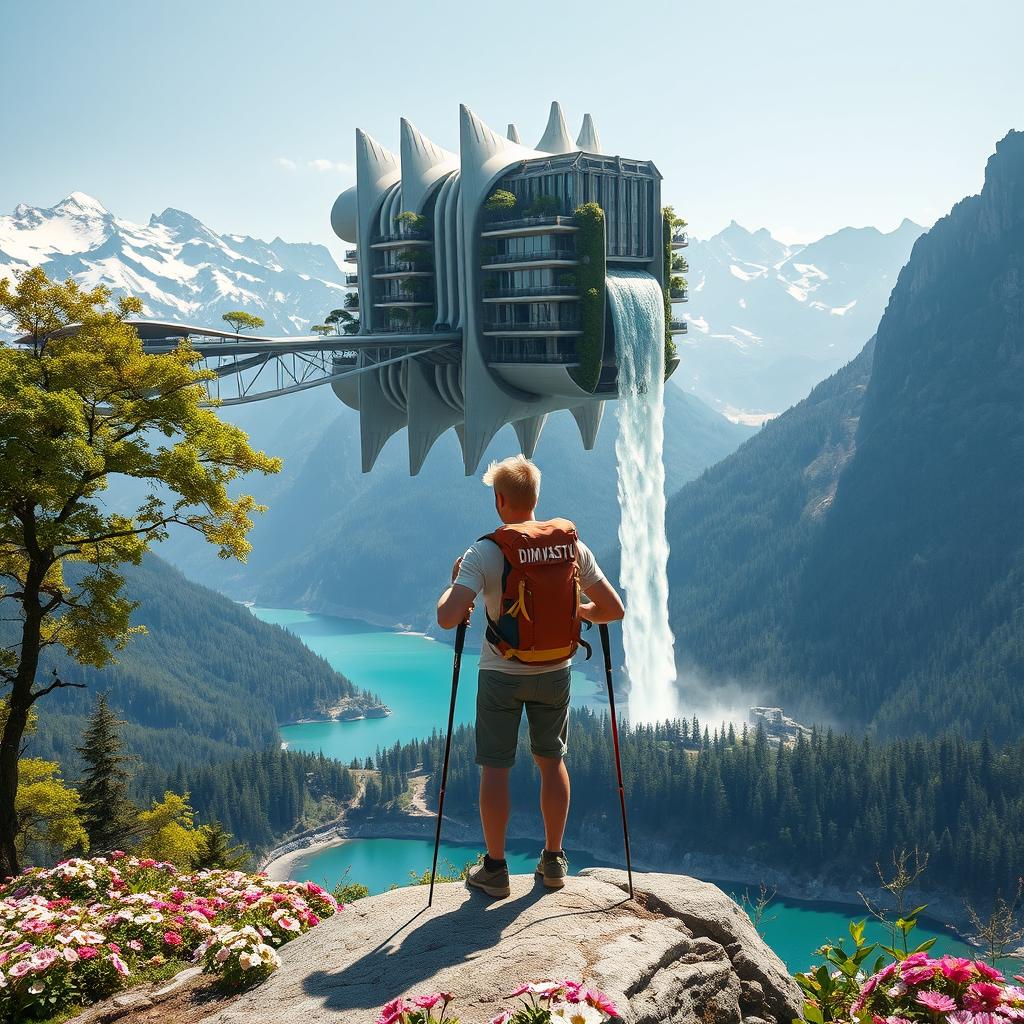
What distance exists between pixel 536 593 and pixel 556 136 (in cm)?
3727

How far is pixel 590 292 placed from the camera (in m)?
36.7

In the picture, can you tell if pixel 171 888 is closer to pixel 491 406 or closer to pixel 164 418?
pixel 164 418

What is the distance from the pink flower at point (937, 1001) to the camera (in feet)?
24.4

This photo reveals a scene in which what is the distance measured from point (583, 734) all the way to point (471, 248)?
144 m

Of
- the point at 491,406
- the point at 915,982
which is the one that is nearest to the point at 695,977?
the point at 915,982

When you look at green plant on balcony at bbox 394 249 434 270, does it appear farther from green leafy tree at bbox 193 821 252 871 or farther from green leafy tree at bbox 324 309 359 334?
green leafy tree at bbox 193 821 252 871

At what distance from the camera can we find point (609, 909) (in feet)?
32.4

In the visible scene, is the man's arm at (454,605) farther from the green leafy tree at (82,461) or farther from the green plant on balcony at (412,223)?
the green plant on balcony at (412,223)

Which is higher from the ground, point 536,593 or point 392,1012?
point 536,593

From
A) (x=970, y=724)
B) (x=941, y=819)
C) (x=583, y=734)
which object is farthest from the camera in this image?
(x=970, y=724)

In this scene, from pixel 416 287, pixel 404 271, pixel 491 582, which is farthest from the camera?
pixel 416 287

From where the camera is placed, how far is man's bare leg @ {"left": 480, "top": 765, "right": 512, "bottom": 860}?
10.2 metres

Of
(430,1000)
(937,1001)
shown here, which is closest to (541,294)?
(430,1000)

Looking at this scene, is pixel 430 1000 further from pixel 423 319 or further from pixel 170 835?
pixel 423 319
